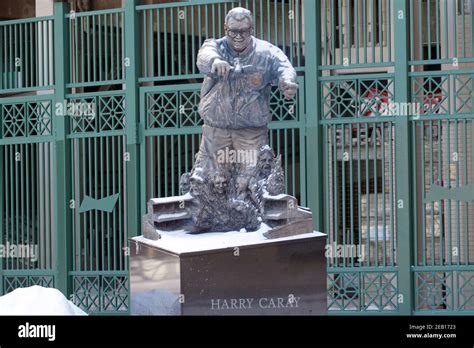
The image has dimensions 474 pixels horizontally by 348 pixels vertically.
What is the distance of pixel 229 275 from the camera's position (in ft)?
25.6

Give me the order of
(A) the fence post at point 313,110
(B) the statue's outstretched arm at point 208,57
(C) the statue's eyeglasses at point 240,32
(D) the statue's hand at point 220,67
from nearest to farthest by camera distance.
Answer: (D) the statue's hand at point 220,67, (B) the statue's outstretched arm at point 208,57, (C) the statue's eyeglasses at point 240,32, (A) the fence post at point 313,110

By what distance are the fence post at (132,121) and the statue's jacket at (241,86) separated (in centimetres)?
329

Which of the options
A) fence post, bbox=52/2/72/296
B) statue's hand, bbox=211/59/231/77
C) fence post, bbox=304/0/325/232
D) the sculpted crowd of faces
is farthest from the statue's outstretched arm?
fence post, bbox=52/2/72/296

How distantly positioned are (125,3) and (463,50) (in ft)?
12.7

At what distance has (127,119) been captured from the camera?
11852 mm

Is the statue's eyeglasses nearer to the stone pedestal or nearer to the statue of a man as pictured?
the statue of a man

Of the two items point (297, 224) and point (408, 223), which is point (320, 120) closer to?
point (408, 223)

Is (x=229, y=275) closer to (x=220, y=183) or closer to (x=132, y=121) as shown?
(x=220, y=183)

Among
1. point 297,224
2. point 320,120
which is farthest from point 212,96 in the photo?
point 320,120

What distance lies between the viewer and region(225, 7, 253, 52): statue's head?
8.42 meters

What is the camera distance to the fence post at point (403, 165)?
10820 millimetres

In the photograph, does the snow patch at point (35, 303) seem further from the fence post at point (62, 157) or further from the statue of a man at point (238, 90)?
the fence post at point (62, 157)

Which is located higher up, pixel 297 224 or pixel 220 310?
pixel 297 224

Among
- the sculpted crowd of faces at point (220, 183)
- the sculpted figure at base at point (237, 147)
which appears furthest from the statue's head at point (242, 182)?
the sculpted crowd of faces at point (220, 183)
